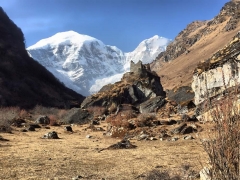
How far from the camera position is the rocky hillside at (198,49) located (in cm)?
11381

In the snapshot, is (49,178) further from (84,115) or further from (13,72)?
(13,72)

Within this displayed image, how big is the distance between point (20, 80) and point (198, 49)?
298ft

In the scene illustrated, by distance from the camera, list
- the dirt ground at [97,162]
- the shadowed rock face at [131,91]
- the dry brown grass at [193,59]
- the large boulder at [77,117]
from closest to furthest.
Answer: the dirt ground at [97,162], the large boulder at [77,117], the shadowed rock face at [131,91], the dry brown grass at [193,59]

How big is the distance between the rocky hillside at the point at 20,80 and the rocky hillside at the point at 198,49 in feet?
141

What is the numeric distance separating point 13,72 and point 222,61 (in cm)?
6462

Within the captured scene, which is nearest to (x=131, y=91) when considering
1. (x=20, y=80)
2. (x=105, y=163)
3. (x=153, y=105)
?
(x=153, y=105)

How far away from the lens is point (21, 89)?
6925 centimetres

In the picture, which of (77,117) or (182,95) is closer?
(77,117)

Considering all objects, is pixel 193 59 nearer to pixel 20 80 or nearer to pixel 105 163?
pixel 20 80

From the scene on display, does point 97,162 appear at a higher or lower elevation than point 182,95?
lower

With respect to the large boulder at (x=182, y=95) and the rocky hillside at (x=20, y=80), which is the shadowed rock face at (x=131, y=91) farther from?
the rocky hillside at (x=20, y=80)

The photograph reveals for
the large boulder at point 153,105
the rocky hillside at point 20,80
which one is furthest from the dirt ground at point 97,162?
the rocky hillside at point 20,80

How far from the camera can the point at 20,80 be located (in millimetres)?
73375

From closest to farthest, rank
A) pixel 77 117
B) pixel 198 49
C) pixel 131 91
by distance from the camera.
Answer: pixel 77 117, pixel 131 91, pixel 198 49
